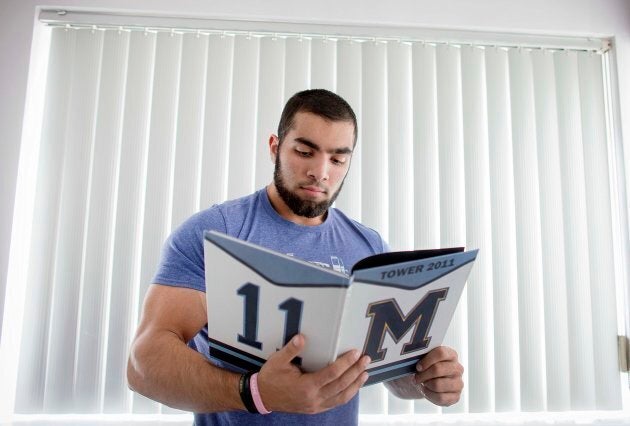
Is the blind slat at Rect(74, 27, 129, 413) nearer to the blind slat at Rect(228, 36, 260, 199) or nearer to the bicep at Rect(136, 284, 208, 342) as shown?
the blind slat at Rect(228, 36, 260, 199)

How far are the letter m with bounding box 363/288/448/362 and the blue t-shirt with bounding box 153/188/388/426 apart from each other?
0.27 m

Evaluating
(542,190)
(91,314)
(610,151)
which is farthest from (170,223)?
(610,151)

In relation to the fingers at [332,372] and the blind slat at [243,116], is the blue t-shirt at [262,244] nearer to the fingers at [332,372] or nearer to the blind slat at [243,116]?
the fingers at [332,372]

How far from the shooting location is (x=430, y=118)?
154 cm

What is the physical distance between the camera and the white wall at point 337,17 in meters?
1.43

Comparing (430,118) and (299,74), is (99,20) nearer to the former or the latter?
(299,74)

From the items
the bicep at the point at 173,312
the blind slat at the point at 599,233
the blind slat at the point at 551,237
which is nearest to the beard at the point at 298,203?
the bicep at the point at 173,312

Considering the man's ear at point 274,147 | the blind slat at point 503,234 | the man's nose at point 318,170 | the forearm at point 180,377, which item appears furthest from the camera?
the blind slat at point 503,234

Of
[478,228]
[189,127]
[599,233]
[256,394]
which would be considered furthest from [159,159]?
[599,233]

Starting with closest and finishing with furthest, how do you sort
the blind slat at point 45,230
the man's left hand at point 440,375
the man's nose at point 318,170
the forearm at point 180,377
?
the forearm at point 180,377, the man's left hand at point 440,375, the man's nose at point 318,170, the blind slat at point 45,230

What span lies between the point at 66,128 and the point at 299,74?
89cm

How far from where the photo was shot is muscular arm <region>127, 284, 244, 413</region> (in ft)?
2.13

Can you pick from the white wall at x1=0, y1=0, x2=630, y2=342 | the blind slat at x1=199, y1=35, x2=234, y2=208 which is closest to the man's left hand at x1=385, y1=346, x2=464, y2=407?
the blind slat at x1=199, y1=35, x2=234, y2=208

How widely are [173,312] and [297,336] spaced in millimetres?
313
